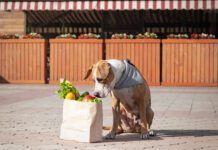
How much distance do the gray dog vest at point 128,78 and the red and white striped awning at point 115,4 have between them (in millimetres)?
12323

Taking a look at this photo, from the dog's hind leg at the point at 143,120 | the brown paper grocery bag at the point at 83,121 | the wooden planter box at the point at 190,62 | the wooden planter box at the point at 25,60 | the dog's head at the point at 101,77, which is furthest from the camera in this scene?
the wooden planter box at the point at 25,60

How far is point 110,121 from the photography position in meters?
8.59

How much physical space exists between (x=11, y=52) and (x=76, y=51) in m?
2.19

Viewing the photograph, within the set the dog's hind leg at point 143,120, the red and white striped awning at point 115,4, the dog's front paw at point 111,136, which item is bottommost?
the dog's front paw at point 111,136

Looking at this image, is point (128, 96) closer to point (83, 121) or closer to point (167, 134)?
point (83, 121)

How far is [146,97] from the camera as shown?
6.74m

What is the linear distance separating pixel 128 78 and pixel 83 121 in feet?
2.41

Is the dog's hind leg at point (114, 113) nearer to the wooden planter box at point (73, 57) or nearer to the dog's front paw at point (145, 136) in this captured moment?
the dog's front paw at point (145, 136)

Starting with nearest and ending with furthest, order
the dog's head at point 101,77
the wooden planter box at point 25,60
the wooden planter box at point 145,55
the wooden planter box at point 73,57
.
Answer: the dog's head at point 101,77, the wooden planter box at point 145,55, the wooden planter box at point 73,57, the wooden planter box at point 25,60

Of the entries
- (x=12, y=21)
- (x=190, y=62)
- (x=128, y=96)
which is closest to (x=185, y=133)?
(x=128, y=96)

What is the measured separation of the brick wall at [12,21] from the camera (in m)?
22.8

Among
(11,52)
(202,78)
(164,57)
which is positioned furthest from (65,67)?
(202,78)

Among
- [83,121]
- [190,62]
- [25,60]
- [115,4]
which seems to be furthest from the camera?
[115,4]

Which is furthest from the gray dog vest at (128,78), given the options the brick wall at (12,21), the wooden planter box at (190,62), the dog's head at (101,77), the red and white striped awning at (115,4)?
the brick wall at (12,21)
